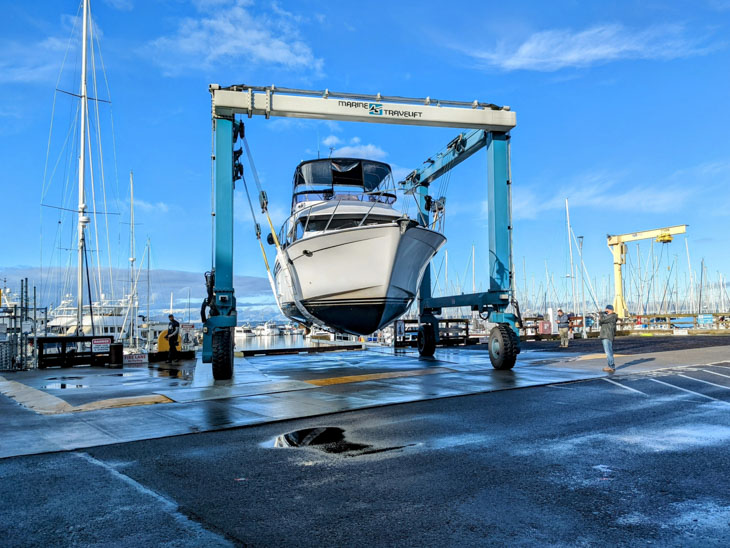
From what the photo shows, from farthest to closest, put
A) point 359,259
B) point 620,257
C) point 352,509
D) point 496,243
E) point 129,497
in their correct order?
point 620,257, point 496,243, point 359,259, point 129,497, point 352,509

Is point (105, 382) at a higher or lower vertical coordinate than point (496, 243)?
lower

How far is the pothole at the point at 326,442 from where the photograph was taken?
5.59 m

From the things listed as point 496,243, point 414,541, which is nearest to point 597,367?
point 496,243

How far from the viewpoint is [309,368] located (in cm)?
1508

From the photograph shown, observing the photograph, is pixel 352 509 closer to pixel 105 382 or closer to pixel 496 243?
pixel 105 382

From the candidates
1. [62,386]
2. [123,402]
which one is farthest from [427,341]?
[123,402]

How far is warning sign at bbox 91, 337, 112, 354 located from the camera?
1752 cm

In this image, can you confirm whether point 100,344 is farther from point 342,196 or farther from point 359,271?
point 359,271

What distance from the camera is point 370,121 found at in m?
14.1

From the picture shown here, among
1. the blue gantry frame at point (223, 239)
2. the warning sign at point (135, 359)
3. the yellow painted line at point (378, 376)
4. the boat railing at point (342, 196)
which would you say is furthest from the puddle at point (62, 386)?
the boat railing at point (342, 196)

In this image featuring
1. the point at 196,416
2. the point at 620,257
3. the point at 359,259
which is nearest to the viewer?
the point at 196,416

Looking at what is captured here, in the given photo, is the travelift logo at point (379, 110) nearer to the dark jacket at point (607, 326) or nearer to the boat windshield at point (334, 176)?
the boat windshield at point (334, 176)

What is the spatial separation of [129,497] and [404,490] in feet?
7.03

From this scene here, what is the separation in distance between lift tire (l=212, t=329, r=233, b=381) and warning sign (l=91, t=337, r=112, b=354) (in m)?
7.65
